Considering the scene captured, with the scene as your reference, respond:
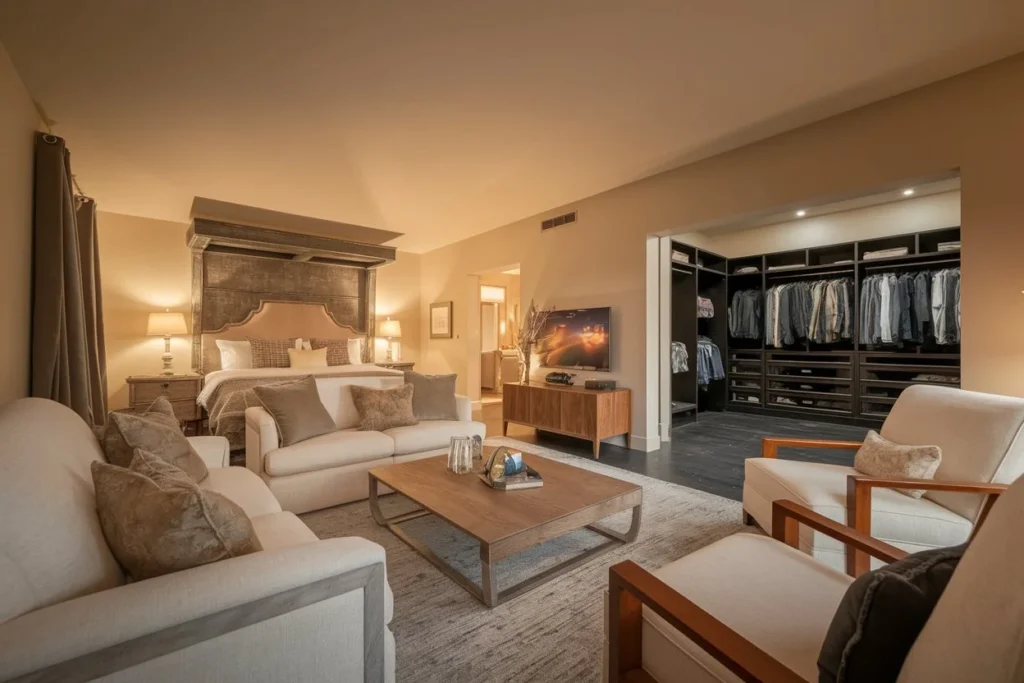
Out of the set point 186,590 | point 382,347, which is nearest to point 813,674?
point 186,590

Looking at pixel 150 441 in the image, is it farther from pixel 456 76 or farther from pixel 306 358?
pixel 306 358

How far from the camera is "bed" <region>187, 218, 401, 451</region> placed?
15.9 ft

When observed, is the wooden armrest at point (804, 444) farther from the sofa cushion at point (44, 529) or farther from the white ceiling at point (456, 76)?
the sofa cushion at point (44, 529)

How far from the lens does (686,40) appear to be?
7.67 ft

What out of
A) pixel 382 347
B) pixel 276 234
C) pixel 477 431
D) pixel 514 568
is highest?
pixel 276 234

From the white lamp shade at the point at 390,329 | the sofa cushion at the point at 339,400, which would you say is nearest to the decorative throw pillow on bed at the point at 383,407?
the sofa cushion at the point at 339,400

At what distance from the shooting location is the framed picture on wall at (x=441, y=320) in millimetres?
7176

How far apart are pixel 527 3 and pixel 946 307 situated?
5.33 m

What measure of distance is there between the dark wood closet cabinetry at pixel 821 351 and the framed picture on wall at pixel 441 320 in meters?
3.44

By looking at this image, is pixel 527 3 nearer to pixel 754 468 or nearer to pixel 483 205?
pixel 754 468

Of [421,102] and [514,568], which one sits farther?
[421,102]

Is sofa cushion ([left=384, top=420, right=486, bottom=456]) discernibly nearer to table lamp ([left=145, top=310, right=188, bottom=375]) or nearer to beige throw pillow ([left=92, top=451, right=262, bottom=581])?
beige throw pillow ([left=92, top=451, right=262, bottom=581])

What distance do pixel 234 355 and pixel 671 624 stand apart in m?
5.87

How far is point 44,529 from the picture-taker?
0.94 metres
